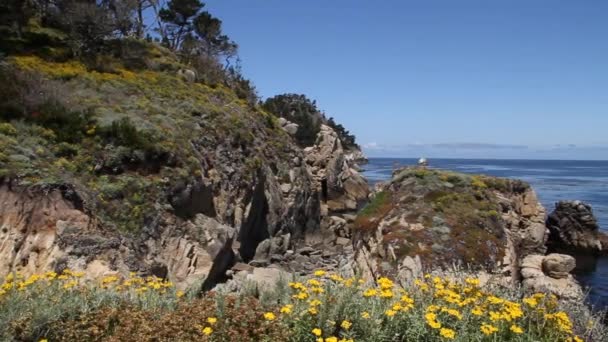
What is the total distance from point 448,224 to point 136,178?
949 centimetres

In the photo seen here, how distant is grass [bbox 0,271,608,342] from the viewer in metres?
4.38

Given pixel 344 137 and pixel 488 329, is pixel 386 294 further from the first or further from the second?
pixel 344 137

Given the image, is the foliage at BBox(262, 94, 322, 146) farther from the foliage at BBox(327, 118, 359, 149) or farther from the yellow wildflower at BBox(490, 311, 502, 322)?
the yellow wildflower at BBox(490, 311, 502, 322)

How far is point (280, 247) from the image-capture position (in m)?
24.8

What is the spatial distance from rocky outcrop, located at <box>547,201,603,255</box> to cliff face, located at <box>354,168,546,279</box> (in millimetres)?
14465

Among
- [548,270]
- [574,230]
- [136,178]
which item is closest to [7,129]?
[136,178]

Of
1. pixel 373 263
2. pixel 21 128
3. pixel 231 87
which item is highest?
pixel 231 87

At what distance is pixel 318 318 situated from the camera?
4.57 m

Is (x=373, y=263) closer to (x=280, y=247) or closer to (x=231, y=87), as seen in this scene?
(x=280, y=247)

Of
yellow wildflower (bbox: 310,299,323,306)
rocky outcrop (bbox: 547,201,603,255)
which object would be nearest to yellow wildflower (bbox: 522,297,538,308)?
yellow wildflower (bbox: 310,299,323,306)

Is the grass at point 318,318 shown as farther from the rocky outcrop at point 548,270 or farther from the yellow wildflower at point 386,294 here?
the rocky outcrop at point 548,270

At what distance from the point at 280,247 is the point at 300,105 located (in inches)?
1814

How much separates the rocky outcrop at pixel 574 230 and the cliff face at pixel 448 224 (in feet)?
47.5

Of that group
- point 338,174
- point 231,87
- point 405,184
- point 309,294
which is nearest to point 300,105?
point 338,174
